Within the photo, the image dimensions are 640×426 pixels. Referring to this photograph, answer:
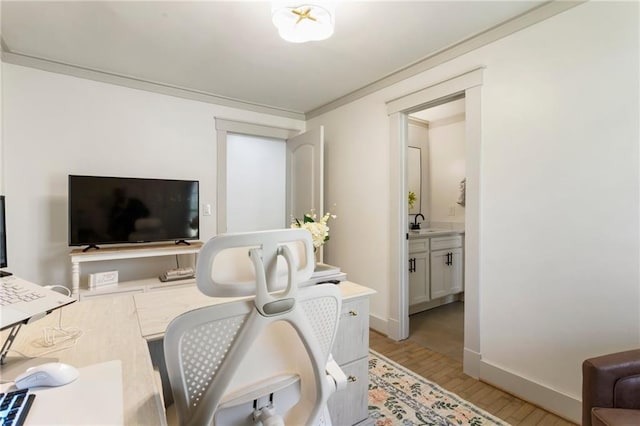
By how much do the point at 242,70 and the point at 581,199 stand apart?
8.64 feet

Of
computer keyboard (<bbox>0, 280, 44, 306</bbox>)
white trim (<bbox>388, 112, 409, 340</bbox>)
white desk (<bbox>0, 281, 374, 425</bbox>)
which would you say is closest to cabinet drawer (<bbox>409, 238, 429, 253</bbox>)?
white trim (<bbox>388, 112, 409, 340</bbox>)

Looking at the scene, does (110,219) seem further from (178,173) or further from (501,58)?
(501,58)

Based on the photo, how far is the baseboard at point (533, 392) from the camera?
1655mm

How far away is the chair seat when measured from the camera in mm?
1040

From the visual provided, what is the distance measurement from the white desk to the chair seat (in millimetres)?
957

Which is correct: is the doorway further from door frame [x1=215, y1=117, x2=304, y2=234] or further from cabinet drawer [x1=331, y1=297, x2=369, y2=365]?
door frame [x1=215, y1=117, x2=304, y2=234]

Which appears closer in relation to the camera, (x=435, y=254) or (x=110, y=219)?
(x=110, y=219)

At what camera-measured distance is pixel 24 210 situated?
2.39 metres

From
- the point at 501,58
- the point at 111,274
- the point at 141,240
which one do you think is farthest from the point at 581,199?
the point at 111,274

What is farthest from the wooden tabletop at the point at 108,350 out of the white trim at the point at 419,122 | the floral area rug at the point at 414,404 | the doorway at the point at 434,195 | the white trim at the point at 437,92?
the white trim at the point at 419,122

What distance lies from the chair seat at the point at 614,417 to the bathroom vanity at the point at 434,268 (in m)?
2.04

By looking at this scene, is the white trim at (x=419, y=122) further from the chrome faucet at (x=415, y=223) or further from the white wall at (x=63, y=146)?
the white wall at (x=63, y=146)

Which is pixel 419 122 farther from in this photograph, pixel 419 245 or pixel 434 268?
pixel 434 268

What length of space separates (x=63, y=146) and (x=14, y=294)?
7.46 ft
